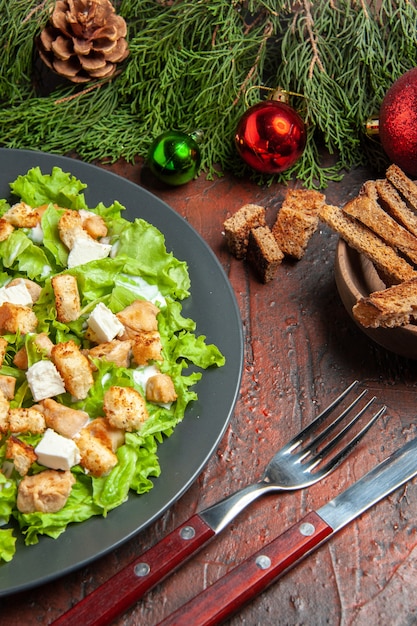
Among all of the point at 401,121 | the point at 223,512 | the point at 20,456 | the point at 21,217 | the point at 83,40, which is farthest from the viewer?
the point at 83,40

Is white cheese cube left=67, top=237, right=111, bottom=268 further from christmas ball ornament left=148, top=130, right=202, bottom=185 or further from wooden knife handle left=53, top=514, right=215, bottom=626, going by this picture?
wooden knife handle left=53, top=514, right=215, bottom=626

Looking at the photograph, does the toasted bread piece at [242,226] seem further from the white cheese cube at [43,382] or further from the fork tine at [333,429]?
the white cheese cube at [43,382]

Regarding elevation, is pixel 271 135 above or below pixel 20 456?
above

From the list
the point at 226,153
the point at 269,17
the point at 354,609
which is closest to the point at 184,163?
the point at 226,153

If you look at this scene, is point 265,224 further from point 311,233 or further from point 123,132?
point 123,132

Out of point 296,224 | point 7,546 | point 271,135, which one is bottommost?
point 7,546

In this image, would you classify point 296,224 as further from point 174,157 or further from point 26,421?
point 26,421

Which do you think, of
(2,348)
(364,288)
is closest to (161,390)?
(2,348)
